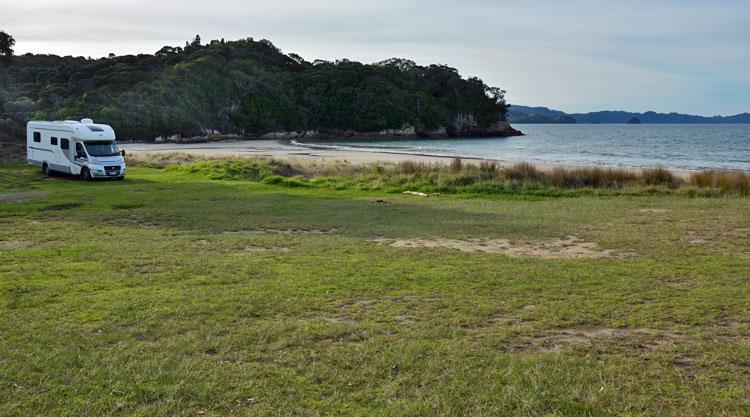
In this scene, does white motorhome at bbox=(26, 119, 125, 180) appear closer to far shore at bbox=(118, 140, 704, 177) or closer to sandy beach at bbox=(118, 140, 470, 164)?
far shore at bbox=(118, 140, 704, 177)

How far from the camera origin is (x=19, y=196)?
1881 centimetres

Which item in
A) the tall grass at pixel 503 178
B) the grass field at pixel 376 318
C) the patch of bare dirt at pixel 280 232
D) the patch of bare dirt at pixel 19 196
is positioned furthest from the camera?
the tall grass at pixel 503 178

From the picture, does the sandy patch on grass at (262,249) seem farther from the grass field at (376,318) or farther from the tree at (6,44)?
the tree at (6,44)

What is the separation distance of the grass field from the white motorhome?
37.0ft

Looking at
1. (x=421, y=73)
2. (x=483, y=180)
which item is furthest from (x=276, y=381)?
(x=421, y=73)

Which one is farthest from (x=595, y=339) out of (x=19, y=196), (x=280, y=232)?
(x=19, y=196)

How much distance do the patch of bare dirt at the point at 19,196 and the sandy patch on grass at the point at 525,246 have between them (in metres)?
11.6

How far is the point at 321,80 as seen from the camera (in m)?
121

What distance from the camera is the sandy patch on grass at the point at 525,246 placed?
10.2 m

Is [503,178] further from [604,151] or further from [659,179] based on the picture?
[604,151]

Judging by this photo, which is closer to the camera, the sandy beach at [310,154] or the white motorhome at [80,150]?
the white motorhome at [80,150]

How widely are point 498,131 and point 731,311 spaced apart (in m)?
123

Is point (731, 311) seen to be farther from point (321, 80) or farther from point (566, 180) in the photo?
point (321, 80)

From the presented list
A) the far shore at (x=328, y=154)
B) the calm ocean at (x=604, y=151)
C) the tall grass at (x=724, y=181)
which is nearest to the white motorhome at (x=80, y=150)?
the far shore at (x=328, y=154)
